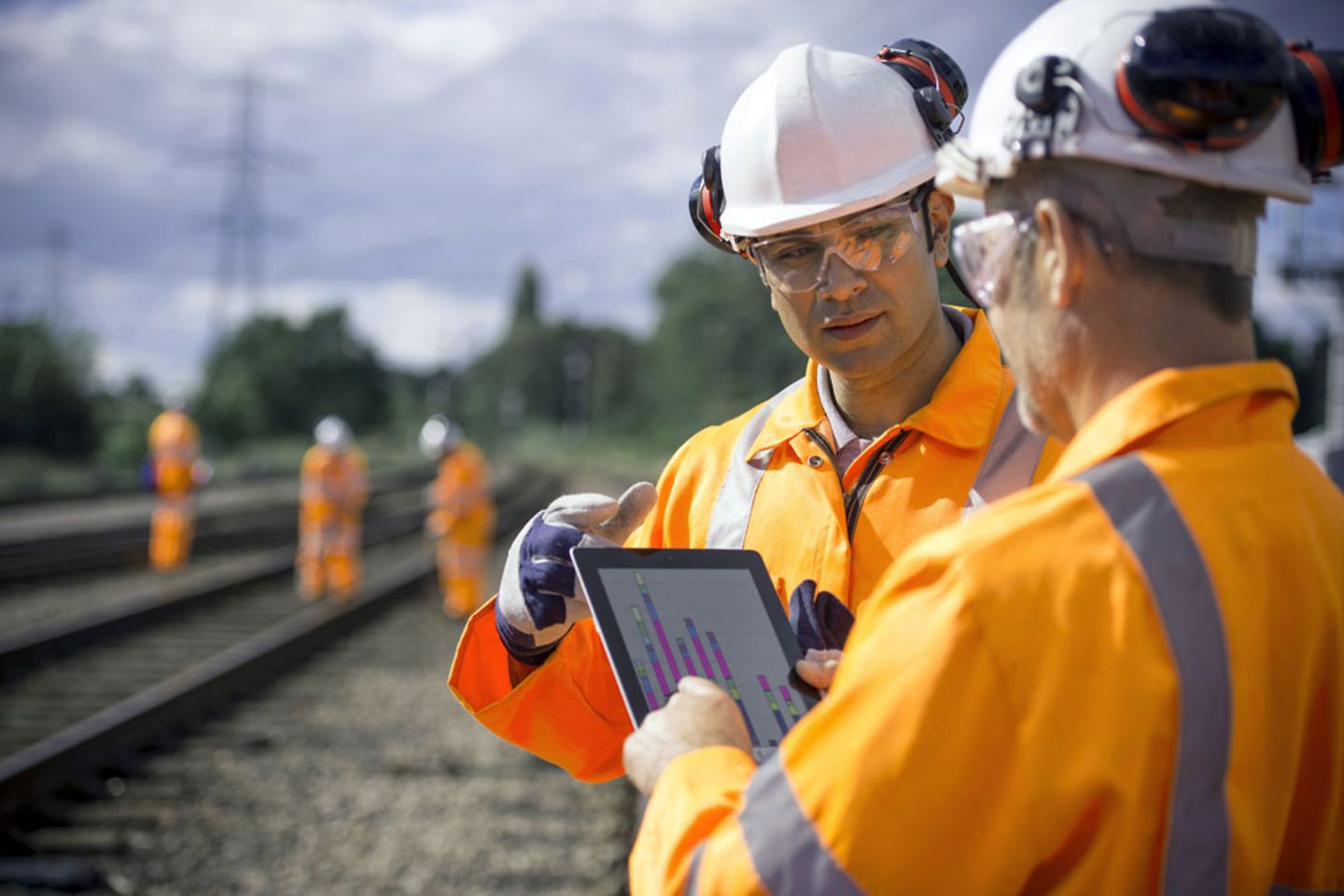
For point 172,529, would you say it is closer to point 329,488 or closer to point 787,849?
point 329,488

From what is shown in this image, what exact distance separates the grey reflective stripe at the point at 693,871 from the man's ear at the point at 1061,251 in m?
0.78

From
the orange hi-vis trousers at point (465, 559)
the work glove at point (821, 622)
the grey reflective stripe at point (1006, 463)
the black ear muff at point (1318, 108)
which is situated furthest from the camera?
the orange hi-vis trousers at point (465, 559)

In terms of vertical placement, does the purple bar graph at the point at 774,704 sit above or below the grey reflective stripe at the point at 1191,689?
below

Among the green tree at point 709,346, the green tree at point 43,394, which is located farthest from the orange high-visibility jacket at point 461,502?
the green tree at point 709,346

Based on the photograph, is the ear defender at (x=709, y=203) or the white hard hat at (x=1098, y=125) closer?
the white hard hat at (x=1098, y=125)

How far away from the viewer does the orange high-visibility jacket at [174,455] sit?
695 inches

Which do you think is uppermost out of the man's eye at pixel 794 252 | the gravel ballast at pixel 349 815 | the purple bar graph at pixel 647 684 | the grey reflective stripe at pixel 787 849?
the man's eye at pixel 794 252

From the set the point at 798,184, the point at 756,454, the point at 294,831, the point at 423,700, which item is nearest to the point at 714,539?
the point at 756,454

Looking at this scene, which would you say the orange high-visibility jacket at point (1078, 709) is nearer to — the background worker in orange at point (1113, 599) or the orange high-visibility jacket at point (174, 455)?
the background worker in orange at point (1113, 599)

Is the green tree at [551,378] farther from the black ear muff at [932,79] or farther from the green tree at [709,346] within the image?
the black ear muff at [932,79]

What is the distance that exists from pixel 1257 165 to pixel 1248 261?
0.12 meters

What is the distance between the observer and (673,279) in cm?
7569

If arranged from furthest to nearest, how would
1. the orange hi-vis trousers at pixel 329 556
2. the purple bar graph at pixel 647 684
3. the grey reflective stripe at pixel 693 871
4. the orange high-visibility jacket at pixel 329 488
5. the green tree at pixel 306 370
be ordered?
1. the green tree at pixel 306 370
2. the orange hi-vis trousers at pixel 329 556
3. the orange high-visibility jacket at pixel 329 488
4. the purple bar graph at pixel 647 684
5. the grey reflective stripe at pixel 693 871

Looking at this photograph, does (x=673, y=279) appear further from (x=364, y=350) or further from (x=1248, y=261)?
(x=1248, y=261)
